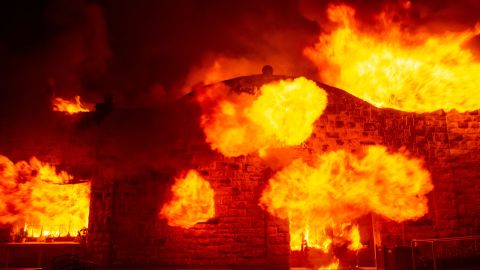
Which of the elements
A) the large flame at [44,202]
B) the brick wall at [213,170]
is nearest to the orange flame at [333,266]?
the brick wall at [213,170]

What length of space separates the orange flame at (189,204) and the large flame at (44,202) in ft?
9.80

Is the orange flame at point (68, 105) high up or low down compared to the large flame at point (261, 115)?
up

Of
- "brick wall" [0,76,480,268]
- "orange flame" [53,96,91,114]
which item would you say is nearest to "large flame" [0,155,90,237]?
"brick wall" [0,76,480,268]

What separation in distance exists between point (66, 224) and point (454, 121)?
43.0 feet

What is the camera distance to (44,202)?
11102 millimetres

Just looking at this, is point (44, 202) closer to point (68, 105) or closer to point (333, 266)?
point (68, 105)

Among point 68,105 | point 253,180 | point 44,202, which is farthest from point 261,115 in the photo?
point 68,105

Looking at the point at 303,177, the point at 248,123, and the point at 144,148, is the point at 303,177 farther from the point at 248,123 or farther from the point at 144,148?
the point at 144,148

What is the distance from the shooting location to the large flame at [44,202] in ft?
36.1

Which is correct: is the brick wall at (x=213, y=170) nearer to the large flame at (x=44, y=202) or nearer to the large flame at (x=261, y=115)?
the large flame at (x=261, y=115)

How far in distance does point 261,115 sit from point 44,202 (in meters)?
7.59

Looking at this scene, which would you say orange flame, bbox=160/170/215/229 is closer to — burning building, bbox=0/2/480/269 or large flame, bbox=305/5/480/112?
burning building, bbox=0/2/480/269

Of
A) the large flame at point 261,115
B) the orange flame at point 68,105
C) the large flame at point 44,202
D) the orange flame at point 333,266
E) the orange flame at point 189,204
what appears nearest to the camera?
the orange flame at point 333,266

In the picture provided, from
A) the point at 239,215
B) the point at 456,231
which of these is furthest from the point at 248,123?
the point at 456,231
